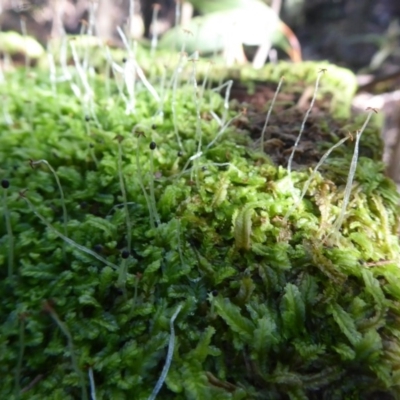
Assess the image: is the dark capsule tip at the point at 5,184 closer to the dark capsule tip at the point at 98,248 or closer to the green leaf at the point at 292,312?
the dark capsule tip at the point at 98,248

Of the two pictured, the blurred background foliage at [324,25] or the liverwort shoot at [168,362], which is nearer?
the liverwort shoot at [168,362]

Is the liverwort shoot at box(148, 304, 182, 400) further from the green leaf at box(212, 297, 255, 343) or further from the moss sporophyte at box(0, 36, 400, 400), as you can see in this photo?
the green leaf at box(212, 297, 255, 343)

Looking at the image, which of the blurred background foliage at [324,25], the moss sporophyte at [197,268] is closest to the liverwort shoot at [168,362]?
the moss sporophyte at [197,268]

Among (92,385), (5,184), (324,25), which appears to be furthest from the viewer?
(324,25)

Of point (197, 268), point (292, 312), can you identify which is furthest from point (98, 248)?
point (292, 312)

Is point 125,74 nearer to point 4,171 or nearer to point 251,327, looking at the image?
point 4,171

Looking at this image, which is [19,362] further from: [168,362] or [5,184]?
[5,184]

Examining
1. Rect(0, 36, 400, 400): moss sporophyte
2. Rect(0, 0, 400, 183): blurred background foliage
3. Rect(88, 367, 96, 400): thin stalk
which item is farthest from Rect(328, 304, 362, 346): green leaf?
Rect(0, 0, 400, 183): blurred background foliage

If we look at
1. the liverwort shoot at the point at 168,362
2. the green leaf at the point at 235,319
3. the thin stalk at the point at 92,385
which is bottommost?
the thin stalk at the point at 92,385

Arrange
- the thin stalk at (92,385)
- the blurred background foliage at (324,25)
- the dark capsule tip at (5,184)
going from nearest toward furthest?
the thin stalk at (92,385)
the dark capsule tip at (5,184)
the blurred background foliage at (324,25)
